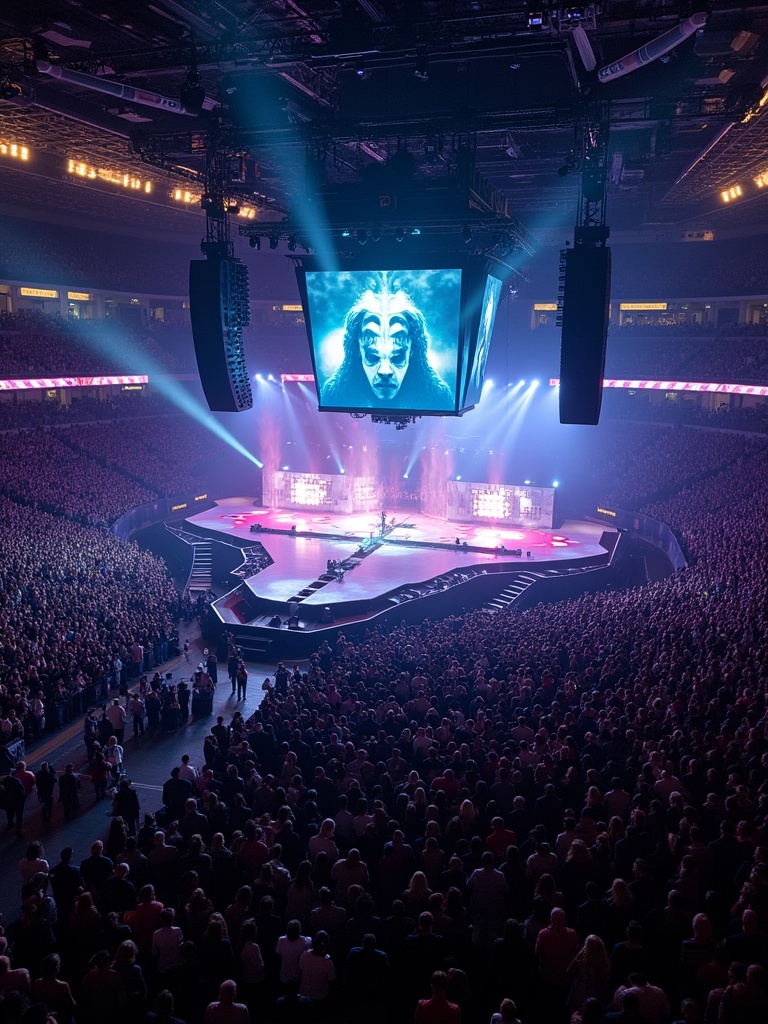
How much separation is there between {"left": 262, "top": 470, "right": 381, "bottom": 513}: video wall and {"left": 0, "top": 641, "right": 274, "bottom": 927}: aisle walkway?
68.9 feet

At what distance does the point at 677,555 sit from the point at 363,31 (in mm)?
21724

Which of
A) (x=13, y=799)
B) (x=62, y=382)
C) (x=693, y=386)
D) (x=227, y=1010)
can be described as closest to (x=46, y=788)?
(x=13, y=799)

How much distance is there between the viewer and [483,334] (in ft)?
55.6

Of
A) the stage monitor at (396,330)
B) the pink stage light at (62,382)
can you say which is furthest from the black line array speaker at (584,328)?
the pink stage light at (62,382)

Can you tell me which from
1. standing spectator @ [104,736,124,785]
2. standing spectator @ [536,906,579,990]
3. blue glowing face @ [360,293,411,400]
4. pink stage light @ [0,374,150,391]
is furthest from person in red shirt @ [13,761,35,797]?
pink stage light @ [0,374,150,391]

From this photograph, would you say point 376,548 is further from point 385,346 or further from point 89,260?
point 89,260

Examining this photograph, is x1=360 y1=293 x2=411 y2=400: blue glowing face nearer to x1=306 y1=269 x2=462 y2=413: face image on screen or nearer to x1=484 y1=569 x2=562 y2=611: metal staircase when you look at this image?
x1=306 y1=269 x2=462 y2=413: face image on screen

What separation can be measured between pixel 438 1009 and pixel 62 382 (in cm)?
3632

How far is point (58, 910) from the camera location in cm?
816

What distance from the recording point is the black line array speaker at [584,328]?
34.8ft

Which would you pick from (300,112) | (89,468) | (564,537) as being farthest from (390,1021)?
(89,468)

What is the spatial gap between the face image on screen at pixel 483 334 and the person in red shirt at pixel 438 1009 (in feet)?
40.3

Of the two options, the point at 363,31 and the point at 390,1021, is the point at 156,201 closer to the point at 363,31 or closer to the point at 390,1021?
the point at 363,31

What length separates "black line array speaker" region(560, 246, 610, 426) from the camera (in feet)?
34.8
